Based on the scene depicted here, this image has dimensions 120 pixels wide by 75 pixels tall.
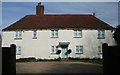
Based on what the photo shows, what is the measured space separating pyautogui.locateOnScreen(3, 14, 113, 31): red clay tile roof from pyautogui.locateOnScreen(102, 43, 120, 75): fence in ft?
88.9

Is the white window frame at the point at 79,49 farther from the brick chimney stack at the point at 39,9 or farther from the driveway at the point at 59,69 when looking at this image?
the driveway at the point at 59,69

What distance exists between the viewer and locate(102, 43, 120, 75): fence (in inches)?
484

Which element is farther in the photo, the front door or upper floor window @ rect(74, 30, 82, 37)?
upper floor window @ rect(74, 30, 82, 37)

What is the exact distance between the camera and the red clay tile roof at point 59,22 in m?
40.7

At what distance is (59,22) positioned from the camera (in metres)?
42.1

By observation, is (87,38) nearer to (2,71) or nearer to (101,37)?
(101,37)

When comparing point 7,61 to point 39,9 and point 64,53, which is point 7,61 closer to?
point 64,53

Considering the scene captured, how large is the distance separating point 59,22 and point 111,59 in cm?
2968

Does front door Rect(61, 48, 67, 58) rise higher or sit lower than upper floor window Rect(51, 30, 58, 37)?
lower

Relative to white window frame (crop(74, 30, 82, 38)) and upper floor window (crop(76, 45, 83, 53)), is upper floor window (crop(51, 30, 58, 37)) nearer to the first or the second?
white window frame (crop(74, 30, 82, 38))

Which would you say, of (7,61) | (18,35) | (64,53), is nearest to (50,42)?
(64,53)

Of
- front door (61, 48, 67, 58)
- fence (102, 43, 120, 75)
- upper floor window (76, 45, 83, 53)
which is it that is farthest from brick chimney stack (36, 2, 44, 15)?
fence (102, 43, 120, 75)

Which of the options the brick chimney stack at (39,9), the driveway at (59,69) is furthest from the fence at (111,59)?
the brick chimney stack at (39,9)

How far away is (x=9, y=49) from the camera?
12.4 meters
